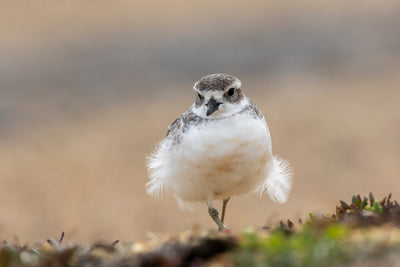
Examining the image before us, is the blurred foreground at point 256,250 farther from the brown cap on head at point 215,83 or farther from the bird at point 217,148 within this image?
the brown cap on head at point 215,83

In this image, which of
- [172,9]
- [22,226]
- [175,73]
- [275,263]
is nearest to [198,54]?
[175,73]

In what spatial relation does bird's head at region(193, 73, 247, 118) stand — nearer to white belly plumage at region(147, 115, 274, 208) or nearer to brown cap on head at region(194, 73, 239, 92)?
brown cap on head at region(194, 73, 239, 92)

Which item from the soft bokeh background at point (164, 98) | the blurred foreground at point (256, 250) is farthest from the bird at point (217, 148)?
the soft bokeh background at point (164, 98)

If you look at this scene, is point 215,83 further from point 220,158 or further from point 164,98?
point 164,98

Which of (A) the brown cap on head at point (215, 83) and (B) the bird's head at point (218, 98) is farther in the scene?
(A) the brown cap on head at point (215, 83)

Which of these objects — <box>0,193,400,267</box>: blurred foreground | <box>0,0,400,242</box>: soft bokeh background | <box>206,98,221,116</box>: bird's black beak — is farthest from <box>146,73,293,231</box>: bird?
<box>0,0,400,242</box>: soft bokeh background

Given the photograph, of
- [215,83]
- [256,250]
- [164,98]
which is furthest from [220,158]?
[164,98]
